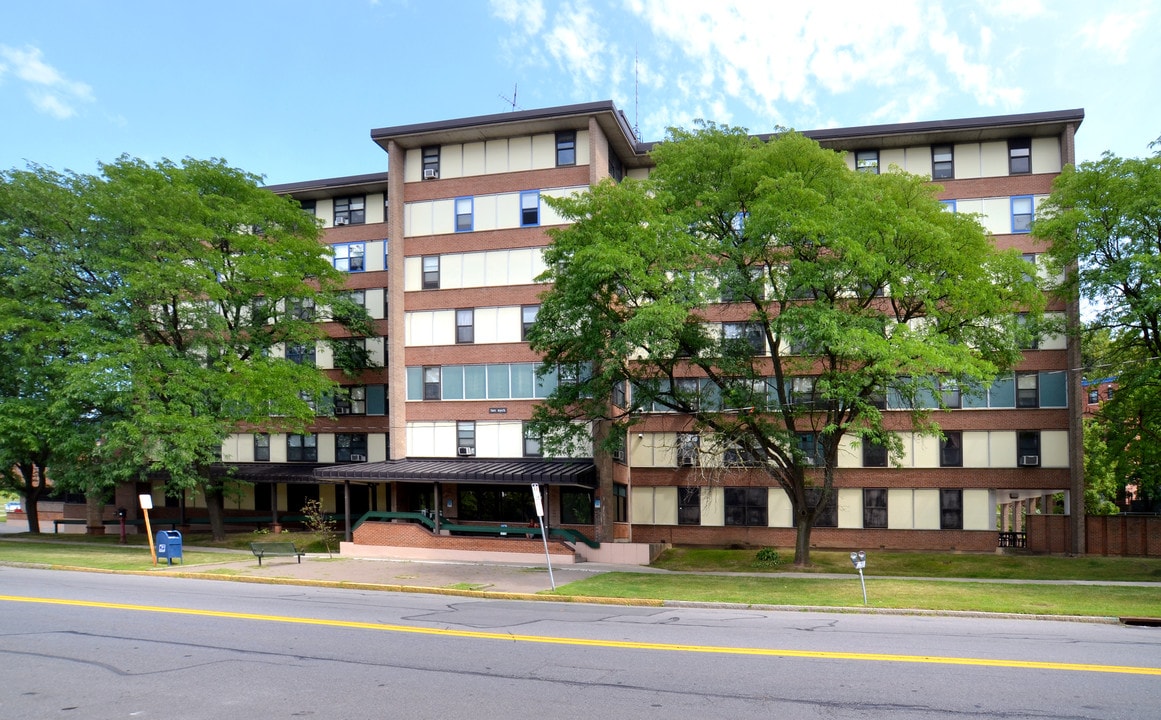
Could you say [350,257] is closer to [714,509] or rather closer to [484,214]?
[484,214]

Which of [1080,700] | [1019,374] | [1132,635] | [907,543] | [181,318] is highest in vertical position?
[181,318]

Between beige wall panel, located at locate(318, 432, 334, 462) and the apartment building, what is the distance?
13.3 feet

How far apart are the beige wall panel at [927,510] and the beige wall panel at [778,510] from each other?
5.57 meters

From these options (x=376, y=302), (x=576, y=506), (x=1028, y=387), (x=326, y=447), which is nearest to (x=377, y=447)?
(x=326, y=447)

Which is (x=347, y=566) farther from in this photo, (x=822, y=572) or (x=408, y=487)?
(x=822, y=572)

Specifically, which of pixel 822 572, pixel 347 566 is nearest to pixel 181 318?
pixel 347 566

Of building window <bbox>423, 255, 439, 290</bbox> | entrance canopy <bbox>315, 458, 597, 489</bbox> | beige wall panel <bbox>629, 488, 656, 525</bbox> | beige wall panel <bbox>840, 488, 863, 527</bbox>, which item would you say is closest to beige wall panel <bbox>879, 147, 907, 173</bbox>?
beige wall panel <bbox>840, 488, 863, 527</bbox>

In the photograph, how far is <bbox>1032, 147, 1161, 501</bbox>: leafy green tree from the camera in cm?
2639

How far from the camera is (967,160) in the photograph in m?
37.5

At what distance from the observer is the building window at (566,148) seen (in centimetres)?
3606

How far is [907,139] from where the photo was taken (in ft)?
122

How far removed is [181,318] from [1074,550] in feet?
128

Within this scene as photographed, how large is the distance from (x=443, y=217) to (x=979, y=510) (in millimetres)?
27542

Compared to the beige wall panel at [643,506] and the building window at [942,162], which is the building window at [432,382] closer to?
the beige wall panel at [643,506]
